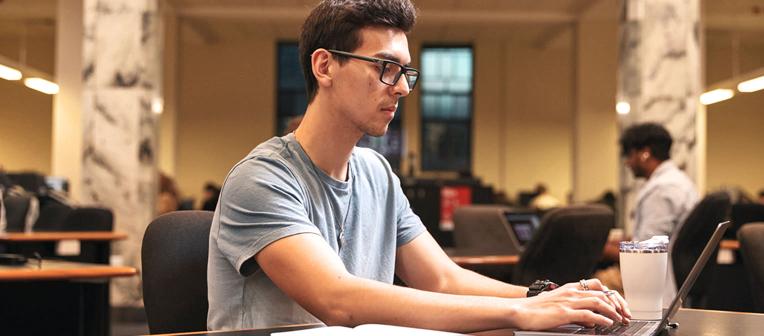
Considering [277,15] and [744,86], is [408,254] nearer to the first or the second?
[277,15]

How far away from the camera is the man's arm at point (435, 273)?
6.08 ft

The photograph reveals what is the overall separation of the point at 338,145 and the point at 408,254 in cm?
31

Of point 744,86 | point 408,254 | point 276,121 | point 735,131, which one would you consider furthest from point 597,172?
point 408,254

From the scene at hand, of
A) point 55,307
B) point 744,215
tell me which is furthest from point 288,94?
point 55,307

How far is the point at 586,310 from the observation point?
1.36 meters

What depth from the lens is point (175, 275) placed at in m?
1.95

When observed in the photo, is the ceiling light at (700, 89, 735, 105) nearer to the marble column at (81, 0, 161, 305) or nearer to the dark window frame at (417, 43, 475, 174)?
the dark window frame at (417, 43, 475, 174)

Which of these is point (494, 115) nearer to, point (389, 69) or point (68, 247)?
point (68, 247)

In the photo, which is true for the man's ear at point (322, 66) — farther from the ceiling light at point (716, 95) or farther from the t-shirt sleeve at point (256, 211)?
the ceiling light at point (716, 95)

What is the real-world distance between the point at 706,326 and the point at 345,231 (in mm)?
616

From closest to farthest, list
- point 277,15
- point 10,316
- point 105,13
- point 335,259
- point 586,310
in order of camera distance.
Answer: point 586,310, point 335,259, point 10,316, point 105,13, point 277,15

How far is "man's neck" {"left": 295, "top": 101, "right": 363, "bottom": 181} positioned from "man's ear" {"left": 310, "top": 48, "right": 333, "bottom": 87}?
0.05m

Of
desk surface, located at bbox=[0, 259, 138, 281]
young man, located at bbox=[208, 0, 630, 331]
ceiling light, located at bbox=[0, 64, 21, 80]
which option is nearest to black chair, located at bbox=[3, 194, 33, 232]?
desk surface, located at bbox=[0, 259, 138, 281]

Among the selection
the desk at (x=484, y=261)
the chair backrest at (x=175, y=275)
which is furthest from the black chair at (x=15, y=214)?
the chair backrest at (x=175, y=275)
